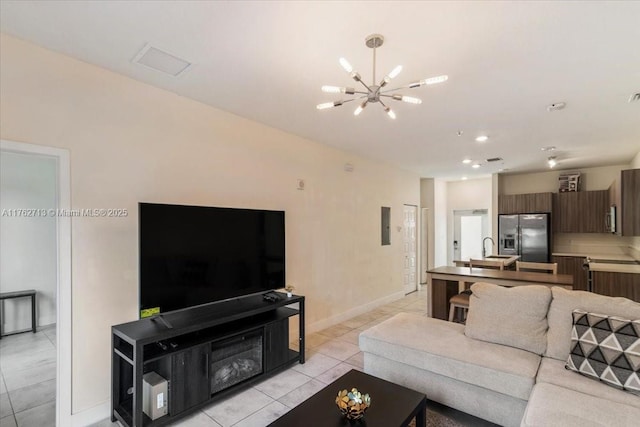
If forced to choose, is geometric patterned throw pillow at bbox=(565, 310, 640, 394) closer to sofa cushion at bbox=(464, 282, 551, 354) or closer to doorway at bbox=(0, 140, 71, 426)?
sofa cushion at bbox=(464, 282, 551, 354)

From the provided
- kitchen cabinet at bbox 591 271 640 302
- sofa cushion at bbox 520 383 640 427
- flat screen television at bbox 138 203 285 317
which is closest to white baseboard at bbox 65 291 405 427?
flat screen television at bbox 138 203 285 317

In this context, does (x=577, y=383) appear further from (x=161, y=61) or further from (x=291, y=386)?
(x=161, y=61)

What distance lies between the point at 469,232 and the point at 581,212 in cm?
277

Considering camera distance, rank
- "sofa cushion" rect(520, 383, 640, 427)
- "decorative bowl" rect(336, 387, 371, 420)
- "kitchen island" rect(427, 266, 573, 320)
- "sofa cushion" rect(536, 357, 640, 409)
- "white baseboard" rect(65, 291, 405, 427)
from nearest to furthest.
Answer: "sofa cushion" rect(520, 383, 640, 427)
"decorative bowl" rect(336, 387, 371, 420)
"sofa cushion" rect(536, 357, 640, 409)
"white baseboard" rect(65, 291, 405, 427)
"kitchen island" rect(427, 266, 573, 320)

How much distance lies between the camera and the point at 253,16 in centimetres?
190

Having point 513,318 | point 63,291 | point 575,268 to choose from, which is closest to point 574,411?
point 513,318

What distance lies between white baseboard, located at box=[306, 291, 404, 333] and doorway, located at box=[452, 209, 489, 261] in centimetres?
332

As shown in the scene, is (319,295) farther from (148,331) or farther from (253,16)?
(253,16)

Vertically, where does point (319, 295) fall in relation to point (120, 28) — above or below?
below

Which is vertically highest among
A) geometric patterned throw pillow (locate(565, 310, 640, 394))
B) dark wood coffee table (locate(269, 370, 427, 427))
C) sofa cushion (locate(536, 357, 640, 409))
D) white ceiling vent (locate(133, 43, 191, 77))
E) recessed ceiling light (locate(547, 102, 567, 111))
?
white ceiling vent (locate(133, 43, 191, 77))

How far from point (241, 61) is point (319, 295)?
3.34 meters

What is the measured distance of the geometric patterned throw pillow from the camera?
200 cm

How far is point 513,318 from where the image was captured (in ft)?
8.77

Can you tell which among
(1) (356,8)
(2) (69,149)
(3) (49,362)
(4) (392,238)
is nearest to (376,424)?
(1) (356,8)
